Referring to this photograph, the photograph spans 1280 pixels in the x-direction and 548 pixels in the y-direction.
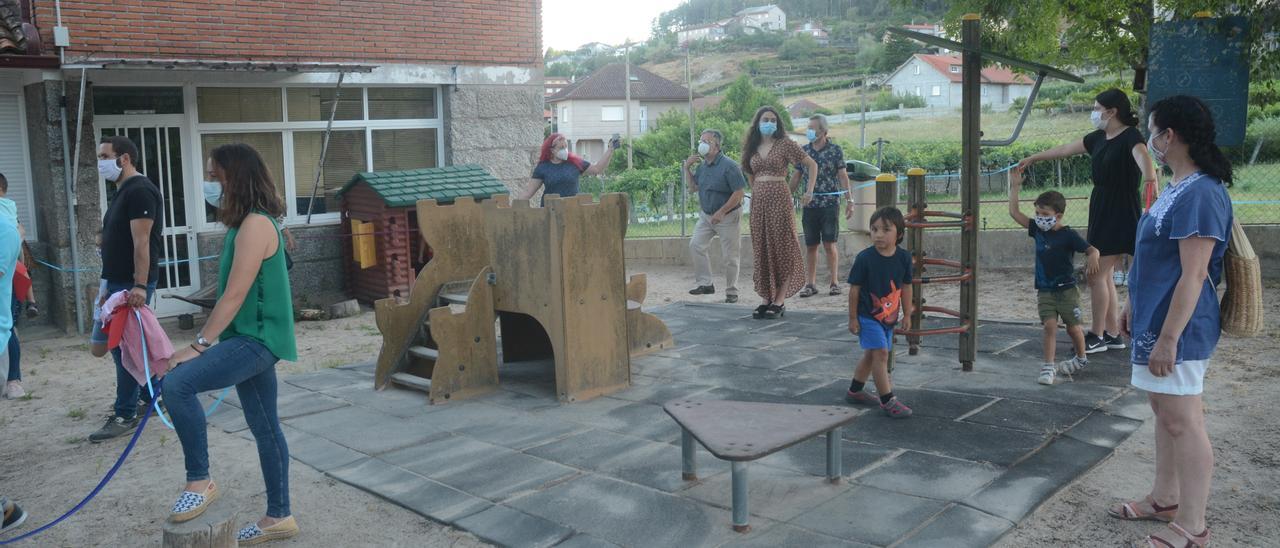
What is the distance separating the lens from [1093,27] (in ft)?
30.8

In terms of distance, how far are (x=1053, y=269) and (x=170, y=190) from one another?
28.3 feet

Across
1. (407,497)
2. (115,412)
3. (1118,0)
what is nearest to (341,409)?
(115,412)

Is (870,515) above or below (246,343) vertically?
below

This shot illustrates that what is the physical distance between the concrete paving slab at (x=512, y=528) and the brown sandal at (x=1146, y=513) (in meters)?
2.19

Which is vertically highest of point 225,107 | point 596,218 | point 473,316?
point 225,107

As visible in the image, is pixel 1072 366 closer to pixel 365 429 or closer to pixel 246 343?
pixel 365 429

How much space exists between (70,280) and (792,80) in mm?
76358

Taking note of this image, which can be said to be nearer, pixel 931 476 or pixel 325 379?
pixel 931 476

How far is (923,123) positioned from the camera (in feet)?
144

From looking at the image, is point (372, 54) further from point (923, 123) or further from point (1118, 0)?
point (923, 123)

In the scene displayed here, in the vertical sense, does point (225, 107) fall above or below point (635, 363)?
above

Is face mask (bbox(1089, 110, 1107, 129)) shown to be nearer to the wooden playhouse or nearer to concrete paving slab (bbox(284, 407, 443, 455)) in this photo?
concrete paving slab (bbox(284, 407, 443, 455))

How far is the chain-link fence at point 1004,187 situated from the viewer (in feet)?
42.0

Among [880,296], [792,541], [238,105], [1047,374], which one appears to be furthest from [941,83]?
[792,541]
